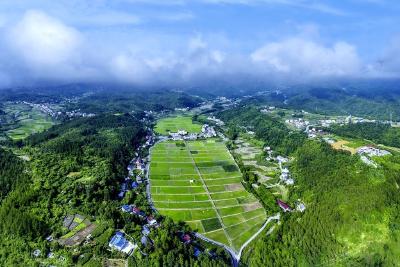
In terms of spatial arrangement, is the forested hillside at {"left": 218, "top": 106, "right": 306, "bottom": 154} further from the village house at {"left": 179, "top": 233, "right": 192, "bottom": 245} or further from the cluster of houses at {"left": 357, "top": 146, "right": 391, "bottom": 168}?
the village house at {"left": 179, "top": 233, "right": 192, "bottom": 245}

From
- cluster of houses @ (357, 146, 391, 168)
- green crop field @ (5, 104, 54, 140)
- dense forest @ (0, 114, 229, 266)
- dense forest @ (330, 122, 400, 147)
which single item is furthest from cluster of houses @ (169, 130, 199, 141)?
cluster of houses @ (357, 146, 391, 168)

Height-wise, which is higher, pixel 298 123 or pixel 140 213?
pixel 140 213

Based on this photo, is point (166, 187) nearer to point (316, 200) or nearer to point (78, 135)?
point (316, 200)

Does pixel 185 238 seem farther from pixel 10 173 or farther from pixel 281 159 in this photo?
pixel 281 159

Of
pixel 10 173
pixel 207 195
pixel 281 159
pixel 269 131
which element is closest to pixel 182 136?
pixel 269 131

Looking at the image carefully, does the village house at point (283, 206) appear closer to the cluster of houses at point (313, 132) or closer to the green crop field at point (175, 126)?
the cluster of houses at point (313, 132)

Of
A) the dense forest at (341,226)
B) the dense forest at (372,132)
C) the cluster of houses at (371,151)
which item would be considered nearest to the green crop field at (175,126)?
the dense forest at (372,132)
